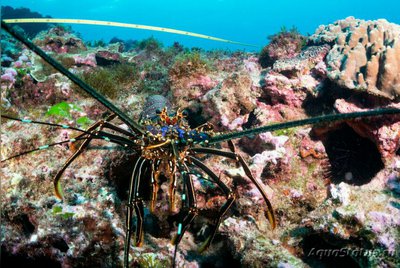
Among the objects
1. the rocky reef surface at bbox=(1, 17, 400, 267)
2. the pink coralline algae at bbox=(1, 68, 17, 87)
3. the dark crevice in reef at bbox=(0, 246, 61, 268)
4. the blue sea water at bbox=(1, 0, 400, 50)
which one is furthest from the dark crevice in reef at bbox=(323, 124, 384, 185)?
the blue sea water at bbox=(1, 0, 400, 50)

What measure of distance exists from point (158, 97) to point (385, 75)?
11.1ft

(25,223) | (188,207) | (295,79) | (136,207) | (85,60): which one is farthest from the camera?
(85,60)

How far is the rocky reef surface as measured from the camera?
2486mm

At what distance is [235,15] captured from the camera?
11119cm

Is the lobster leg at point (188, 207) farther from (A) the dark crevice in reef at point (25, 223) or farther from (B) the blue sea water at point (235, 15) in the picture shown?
(B) the blue sea water at point (235, 15)

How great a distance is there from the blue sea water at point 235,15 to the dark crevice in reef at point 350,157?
86.5 meters

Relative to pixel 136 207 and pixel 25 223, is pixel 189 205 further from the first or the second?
pixel 25 223

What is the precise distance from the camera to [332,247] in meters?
2.76

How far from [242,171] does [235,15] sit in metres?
118

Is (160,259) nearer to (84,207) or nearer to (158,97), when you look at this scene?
(84,207)

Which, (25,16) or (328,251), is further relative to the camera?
(25,16)

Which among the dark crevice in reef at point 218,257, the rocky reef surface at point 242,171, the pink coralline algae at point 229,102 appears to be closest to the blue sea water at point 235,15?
the rocky reef surface at point 242,171

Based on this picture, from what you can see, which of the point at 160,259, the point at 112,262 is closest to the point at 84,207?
the point at 112,262

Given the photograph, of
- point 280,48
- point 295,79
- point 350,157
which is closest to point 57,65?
point 350,157
